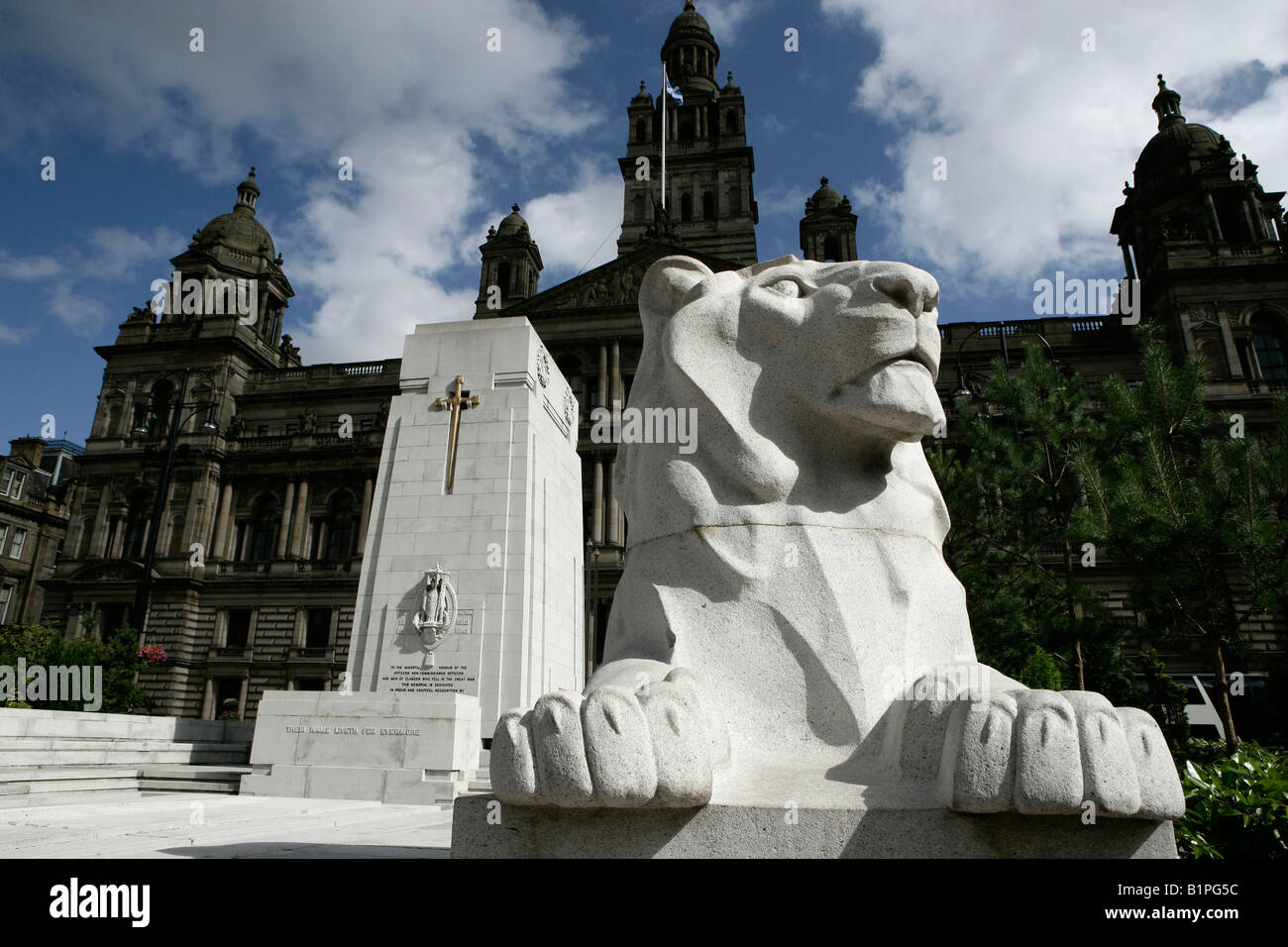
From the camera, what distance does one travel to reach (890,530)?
9.81 feet

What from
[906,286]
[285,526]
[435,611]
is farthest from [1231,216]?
[285,526]

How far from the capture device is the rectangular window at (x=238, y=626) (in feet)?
133

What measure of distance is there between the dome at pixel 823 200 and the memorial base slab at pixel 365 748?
45114 mm

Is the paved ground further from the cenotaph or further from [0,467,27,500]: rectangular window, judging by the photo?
[0,467,27,500]: rectangular window

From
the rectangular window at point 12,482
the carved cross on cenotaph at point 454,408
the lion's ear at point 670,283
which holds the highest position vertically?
the rectangular window at point 12,482

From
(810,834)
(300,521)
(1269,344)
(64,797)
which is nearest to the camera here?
(810,834)

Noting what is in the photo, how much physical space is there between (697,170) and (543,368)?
4280cm

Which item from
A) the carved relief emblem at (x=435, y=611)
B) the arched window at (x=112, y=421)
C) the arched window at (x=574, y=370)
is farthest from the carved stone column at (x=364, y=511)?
the carved relief emblem at (x=435, y=611)

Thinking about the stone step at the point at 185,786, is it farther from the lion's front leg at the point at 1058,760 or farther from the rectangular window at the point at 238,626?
the rectangular window at the point at 238,626

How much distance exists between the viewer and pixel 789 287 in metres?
3.24

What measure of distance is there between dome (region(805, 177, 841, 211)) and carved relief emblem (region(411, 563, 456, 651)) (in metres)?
42.9

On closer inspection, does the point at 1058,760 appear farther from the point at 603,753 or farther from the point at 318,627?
the point at 318,627
